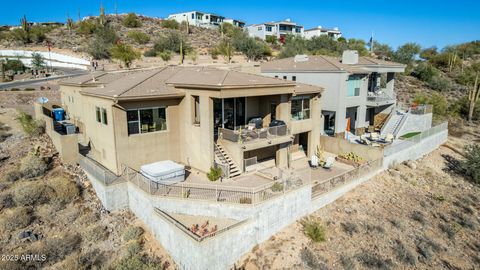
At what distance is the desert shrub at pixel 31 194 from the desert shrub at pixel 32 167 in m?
1.51

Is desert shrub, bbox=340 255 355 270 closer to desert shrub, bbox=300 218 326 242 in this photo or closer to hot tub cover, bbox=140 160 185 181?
desert shrub, bbox=300 218 326 242

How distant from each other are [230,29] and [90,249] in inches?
3734

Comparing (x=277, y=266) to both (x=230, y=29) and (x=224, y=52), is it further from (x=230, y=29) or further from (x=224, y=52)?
(x=230, y=29)

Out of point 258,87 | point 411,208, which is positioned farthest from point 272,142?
point 411,208

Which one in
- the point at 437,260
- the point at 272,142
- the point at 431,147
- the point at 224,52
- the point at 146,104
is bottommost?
the point at 437,260

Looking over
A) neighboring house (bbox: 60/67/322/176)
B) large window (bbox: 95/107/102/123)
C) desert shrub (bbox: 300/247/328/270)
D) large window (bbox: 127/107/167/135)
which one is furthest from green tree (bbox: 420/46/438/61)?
large window (bbox: 95/107/102/123)

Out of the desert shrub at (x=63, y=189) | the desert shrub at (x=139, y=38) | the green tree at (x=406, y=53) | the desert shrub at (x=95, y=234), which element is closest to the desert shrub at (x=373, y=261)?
the desert shrub at (x=95, y=234)

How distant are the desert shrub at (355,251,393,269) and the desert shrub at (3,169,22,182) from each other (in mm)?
19374

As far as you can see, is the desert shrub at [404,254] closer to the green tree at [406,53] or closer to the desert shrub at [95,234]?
the desert shrub at [95,234]

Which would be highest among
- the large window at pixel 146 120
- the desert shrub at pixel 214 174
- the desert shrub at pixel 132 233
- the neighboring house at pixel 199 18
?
the neighboring house at pixel 199 18

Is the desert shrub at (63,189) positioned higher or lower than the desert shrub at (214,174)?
lower

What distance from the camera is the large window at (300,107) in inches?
926

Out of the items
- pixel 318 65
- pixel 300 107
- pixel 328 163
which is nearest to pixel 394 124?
pixel 318 65

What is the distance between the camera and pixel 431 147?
1137 inches
